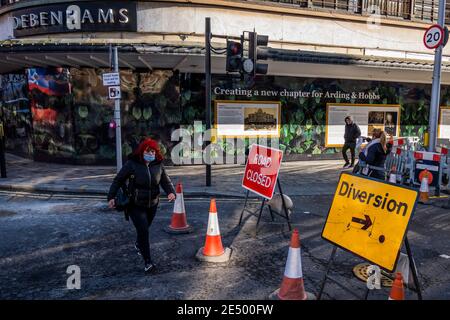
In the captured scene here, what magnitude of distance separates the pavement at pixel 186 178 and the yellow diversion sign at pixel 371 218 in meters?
4.63

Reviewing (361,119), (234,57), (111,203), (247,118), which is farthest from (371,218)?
(361,119)

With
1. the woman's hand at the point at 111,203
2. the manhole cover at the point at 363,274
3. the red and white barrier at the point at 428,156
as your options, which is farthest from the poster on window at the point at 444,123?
the woman's hand at the point at 111,203

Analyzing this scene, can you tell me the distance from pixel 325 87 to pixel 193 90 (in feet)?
17.2

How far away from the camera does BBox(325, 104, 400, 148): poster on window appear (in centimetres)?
1465

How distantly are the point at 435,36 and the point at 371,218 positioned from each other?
24.3 feet

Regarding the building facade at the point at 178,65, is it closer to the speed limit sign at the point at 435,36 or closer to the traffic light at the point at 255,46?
the traffic light at the point at 255,46

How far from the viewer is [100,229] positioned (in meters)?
6.22

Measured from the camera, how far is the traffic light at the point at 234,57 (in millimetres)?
8312

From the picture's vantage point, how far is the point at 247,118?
13.5 metres

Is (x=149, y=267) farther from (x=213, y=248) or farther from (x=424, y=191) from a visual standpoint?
(x=424, y=191)

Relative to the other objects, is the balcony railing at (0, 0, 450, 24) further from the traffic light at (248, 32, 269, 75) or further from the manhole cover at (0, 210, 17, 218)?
the manhole cover at (0, 210, 17, 218)

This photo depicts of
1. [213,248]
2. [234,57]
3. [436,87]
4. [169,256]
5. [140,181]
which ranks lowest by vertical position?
[169,256]
